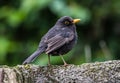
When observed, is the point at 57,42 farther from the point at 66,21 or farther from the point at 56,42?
the point at 66,21

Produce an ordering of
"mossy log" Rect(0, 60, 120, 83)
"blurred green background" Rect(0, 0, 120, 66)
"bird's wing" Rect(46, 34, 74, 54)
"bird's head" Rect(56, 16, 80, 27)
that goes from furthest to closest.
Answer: "blurred green background" Rect(0, 0, 120, 66)
"bird's head" Rect(56, 16, 80, 27)
"bird's wing" Rect(46, 34, 74, 54)
"mossy log" Rect(0, 60, 120, 83)

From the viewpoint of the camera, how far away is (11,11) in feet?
25.6

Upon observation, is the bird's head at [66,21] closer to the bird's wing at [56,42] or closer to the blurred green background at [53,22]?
the bird's wing at [56,42]

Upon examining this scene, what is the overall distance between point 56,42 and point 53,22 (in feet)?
8.03

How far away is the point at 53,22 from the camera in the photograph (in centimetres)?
798

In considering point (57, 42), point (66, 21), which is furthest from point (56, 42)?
point (66, 21)

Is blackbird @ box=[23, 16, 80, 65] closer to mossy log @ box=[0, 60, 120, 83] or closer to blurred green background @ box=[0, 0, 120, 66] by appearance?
mossy log @ box=[0, 60, 120, 83]

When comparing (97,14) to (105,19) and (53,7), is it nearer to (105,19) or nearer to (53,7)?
(105,19)

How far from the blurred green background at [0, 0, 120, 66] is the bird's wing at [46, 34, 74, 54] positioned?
1667mm

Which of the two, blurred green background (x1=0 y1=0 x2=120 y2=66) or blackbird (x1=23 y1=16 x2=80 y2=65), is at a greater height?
blurred green background (x1=0 y1=0 x2=120 y2=66)

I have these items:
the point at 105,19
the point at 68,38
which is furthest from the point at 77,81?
the point at 105,19

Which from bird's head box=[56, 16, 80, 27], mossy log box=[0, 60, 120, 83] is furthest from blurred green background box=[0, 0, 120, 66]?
mossy log box=[0, 60, 120, 83]

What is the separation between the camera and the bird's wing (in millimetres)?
5463

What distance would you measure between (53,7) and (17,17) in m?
0.57
